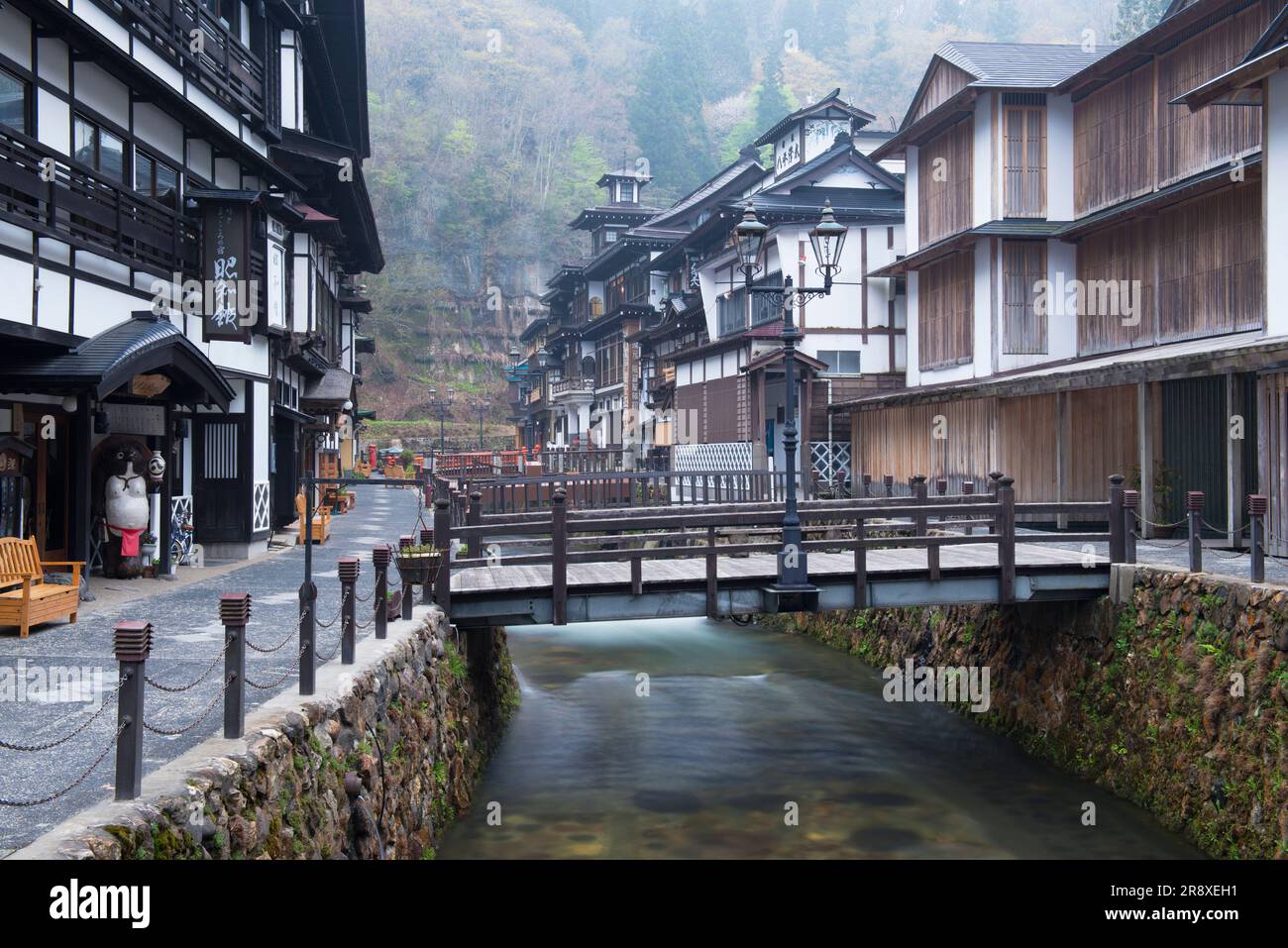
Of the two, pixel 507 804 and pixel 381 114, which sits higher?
pixel 381 114

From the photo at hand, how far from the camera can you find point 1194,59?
73.6ft

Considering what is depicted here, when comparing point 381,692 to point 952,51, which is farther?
point 952,51

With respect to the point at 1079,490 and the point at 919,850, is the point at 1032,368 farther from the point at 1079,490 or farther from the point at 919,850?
the point at 919,850

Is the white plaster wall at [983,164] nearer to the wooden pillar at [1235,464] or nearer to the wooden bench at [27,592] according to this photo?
the wooden pillar at [1235,464]

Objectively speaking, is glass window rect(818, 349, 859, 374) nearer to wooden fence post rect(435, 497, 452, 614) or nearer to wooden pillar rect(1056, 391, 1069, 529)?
wooden pillar rect(1056, 391, 1069, 529)

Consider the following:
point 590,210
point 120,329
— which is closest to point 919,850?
point 120,329

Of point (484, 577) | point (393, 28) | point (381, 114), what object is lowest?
point (484, 577)

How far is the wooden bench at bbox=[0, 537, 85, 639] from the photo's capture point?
1177cm

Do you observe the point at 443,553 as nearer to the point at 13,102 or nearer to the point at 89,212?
the point at 89,212

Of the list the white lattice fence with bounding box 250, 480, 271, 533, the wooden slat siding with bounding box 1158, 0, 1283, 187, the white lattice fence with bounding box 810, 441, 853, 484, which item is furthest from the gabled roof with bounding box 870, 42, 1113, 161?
the white lattice fence with bounding box 250, 480, 271, 533

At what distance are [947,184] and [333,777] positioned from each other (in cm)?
2640

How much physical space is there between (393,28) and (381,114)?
21.4 meters

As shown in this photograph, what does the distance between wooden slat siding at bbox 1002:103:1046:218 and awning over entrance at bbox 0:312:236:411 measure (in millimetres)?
20477
